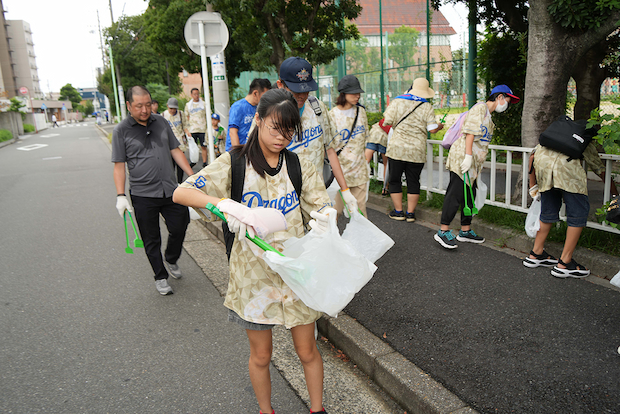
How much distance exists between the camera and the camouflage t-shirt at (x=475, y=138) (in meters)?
4.73

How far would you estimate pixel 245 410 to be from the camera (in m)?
2.65

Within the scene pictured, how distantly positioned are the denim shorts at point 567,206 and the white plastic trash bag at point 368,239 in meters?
2.28

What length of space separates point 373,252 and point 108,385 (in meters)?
1.86

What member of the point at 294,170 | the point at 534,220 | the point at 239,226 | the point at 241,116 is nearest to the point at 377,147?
the point at 534,220

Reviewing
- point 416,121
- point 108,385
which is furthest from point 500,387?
point 416,121

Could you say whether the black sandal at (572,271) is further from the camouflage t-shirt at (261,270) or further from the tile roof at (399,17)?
the tile roof at (399,17)

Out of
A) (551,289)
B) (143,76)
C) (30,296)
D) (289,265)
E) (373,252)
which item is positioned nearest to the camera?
(289,265)

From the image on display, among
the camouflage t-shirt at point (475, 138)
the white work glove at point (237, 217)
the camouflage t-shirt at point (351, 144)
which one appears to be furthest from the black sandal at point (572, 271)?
the white work glove at point (237, 217)

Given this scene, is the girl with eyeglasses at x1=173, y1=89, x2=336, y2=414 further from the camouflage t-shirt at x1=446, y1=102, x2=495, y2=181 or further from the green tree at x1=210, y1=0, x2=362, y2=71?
the green tree at x1=210, y1=0, x2=362, y2=71

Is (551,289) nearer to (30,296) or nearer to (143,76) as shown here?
(30,296)

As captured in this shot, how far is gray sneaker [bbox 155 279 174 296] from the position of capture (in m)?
4.36

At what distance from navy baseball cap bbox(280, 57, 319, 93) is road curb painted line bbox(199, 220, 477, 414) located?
169 centimetres

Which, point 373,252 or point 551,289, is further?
point 551,289

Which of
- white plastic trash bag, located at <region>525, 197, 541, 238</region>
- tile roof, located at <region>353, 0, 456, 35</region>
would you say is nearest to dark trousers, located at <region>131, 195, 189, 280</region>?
white plastic trash bag, located at <region>525, 197, 541, 238</region>
